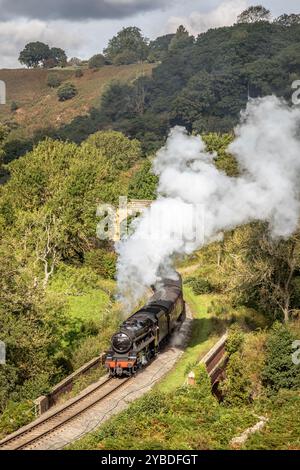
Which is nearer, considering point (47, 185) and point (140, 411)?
point (140, 411)

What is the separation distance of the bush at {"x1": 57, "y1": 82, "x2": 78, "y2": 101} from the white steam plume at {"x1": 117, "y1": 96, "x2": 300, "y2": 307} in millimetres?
166216

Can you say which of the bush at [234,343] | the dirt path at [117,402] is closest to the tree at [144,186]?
the dirt path at [117,402]

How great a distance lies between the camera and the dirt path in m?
25.5

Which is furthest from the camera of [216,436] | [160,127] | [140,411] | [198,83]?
[198,83]

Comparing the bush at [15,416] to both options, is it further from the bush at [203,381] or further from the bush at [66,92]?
the bush at [66,92]

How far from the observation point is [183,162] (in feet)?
116

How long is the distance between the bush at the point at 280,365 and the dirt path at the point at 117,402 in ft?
19.7

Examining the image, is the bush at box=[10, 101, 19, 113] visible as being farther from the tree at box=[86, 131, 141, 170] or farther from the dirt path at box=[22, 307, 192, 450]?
the dirt path at box=[22, 307, 192, 450]

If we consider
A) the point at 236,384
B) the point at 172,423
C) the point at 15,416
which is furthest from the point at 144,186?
the point at 172,423

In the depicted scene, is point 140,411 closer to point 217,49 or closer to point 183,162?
point 183,162

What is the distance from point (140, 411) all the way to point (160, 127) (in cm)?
12348

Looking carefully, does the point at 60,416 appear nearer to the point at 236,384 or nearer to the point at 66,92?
the point at 236,384

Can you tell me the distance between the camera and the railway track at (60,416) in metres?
25.1

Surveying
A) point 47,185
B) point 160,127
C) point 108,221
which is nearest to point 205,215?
point 108,221
